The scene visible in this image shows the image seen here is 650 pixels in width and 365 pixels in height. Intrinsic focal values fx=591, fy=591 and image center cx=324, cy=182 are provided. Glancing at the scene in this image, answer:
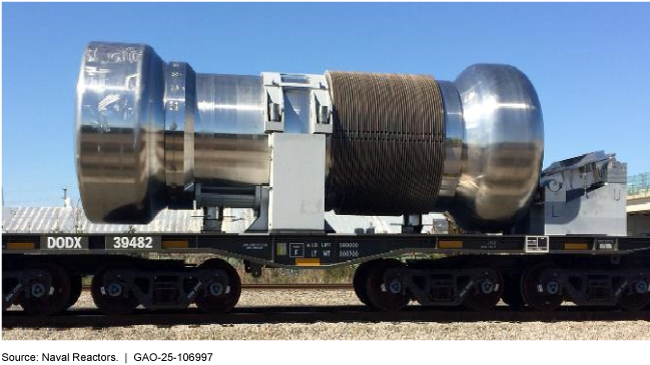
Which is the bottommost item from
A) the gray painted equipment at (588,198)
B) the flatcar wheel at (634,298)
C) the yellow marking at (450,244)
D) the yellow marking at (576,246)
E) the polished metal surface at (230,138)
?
the flatcar wheel at (634,298)

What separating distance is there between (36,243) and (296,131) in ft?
14.5

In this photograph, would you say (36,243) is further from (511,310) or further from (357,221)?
(357,221)

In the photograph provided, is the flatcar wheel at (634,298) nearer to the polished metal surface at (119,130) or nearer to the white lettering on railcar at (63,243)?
the polished metal surface at (119,130)

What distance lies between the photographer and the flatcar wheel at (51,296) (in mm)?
9469

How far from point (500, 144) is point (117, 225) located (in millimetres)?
12786

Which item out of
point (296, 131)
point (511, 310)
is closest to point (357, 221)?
point (511, 310)

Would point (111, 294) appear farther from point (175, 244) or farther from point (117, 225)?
point (117, 225)

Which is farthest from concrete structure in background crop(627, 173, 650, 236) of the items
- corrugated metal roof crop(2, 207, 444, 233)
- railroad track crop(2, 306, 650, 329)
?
railroad track crop(2, 306, 650, 329)

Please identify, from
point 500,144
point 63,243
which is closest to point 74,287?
point 63,243

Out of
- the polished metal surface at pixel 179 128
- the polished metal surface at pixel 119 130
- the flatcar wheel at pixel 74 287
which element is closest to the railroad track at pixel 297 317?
the flatcar wheel at pixel 74 287

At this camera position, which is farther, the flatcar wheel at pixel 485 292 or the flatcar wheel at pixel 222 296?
the flatcar wheel at pixel 485 292

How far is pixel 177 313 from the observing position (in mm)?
A: 10344

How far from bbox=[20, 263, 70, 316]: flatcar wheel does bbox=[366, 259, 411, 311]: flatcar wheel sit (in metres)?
5.01

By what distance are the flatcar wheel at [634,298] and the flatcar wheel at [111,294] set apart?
28.4 feet
